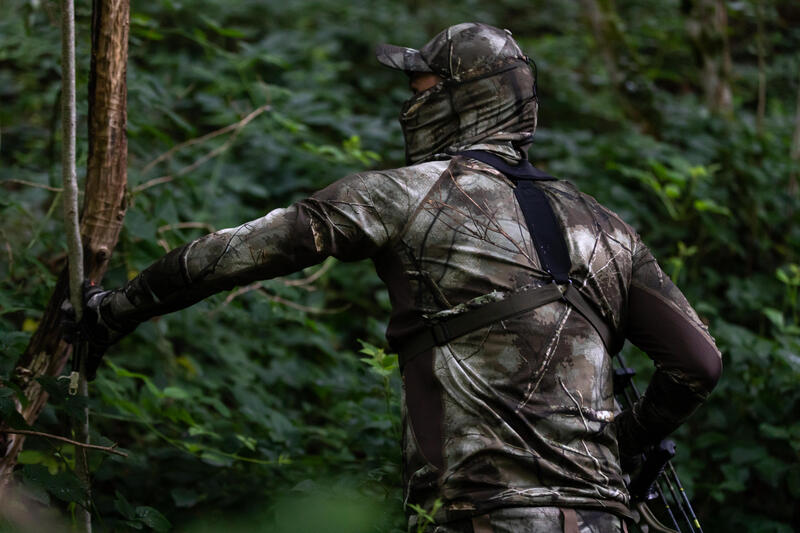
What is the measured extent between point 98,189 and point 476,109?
4.86 ft

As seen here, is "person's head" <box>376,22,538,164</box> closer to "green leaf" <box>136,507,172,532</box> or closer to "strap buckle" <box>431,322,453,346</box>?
"strap buckle" <box>431,322,453,346</box>

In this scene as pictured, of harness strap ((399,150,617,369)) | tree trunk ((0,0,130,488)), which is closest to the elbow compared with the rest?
harness strap ((399,150,617,369))

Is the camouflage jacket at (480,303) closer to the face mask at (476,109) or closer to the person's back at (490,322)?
the person's back at (490,322)

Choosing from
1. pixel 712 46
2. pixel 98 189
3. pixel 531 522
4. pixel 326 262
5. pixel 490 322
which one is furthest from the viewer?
pixel 712 46

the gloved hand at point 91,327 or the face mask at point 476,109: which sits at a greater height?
the face mask at point 476,109

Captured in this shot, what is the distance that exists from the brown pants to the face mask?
1.27m

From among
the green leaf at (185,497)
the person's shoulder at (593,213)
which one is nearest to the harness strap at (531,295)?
the person's shoulder at (593,213)

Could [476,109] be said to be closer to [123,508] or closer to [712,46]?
[123,508]

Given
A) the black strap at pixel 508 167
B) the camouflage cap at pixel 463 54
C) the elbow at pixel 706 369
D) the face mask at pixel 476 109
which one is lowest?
the elbow at pixel 706 369

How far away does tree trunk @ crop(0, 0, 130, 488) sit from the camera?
9.99 ft

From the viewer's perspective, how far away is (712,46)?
7430mm

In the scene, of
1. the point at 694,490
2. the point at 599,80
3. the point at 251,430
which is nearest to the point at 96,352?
→ the point at 251,430

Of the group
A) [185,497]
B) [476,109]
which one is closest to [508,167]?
[476,109]

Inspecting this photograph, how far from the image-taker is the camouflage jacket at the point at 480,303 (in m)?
2.42
